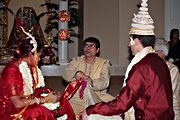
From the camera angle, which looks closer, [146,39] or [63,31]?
[146,39]

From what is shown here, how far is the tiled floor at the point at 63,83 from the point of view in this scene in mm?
5469

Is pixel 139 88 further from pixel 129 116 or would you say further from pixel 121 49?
pixel 121 49

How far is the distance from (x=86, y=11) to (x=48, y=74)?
1.47 meters

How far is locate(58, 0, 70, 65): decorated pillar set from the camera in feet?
20.9

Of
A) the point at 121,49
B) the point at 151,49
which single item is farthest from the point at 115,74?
the point at 151,49

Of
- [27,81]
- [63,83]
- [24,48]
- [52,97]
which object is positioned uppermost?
[24,48]

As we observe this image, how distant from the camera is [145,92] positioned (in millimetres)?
2443

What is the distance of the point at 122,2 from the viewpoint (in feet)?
21.4

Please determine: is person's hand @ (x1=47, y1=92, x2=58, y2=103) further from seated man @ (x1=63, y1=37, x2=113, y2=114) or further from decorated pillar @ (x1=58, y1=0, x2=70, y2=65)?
decorated pillar @ (x1=58, y1=0, x2=70, y2=65)

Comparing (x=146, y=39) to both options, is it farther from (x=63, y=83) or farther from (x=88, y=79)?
(x=63, y=83)

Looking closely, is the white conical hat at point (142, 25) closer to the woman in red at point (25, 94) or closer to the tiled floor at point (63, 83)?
the woman in red at point (25, 94)

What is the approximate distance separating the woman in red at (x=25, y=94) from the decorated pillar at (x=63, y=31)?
3.18 meters

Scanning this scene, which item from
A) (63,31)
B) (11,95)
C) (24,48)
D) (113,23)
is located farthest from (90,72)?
(113,23)

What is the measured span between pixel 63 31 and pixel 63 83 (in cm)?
112
